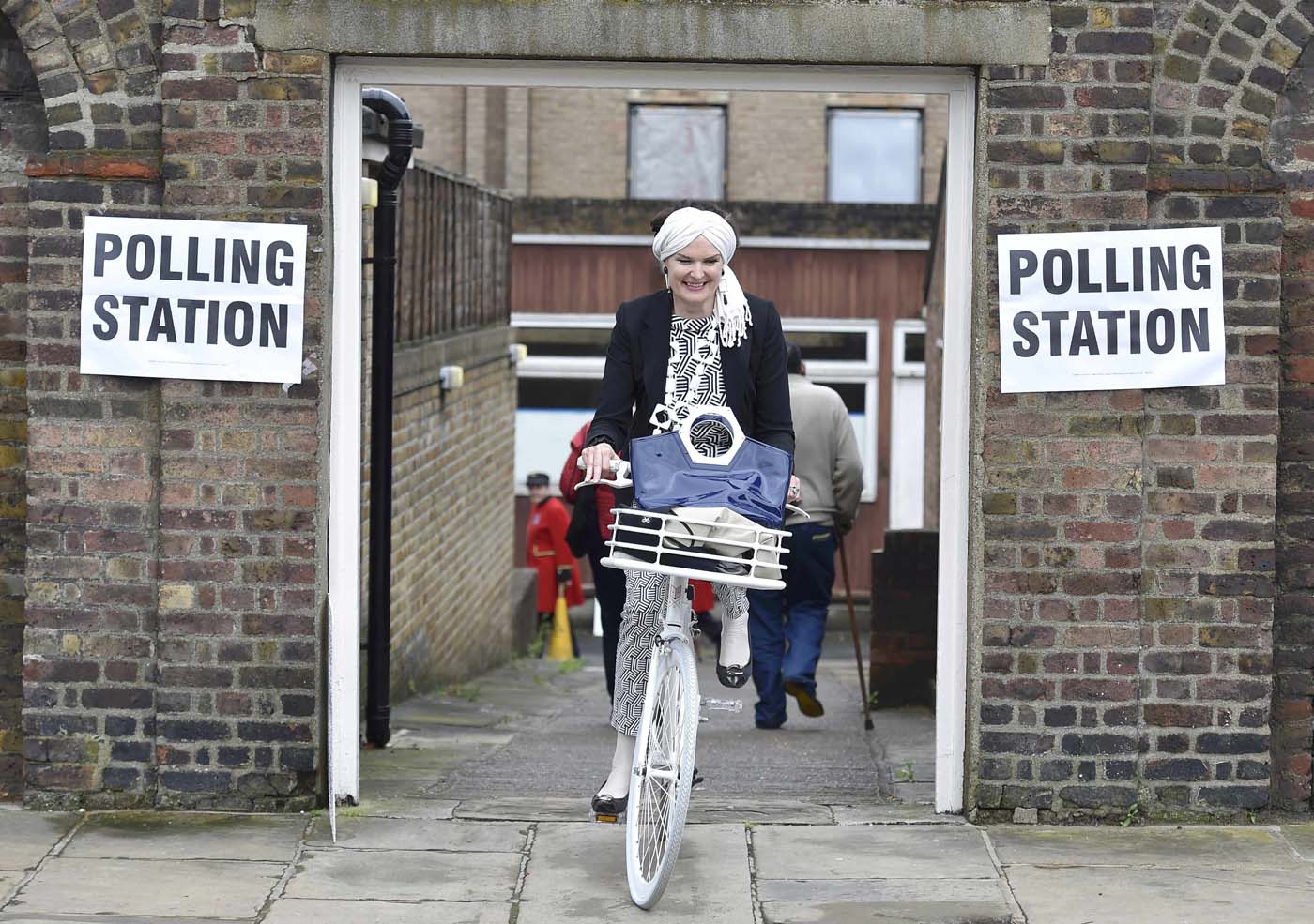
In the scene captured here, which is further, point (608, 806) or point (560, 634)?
point (560, 634)

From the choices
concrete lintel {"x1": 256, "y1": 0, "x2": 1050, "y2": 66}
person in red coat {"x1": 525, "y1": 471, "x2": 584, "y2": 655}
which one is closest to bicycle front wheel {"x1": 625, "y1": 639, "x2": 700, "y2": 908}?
concrete lintel {"x1": 256, "y1": 0, "x2": 1050, "y2": 66}

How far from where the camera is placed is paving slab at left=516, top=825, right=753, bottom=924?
16.5 feet

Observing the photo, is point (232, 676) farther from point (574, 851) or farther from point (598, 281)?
point (598, 281)

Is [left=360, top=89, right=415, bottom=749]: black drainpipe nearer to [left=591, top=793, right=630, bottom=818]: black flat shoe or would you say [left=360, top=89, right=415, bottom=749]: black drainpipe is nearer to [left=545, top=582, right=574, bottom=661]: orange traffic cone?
[left=591, top=793, right=630, bottom=818]: black flat shoe

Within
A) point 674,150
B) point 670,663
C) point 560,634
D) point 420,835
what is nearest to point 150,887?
point 420,835

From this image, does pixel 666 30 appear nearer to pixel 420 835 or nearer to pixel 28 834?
pixel 420 835

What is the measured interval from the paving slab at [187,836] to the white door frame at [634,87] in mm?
316

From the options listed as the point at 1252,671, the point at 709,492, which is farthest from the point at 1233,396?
the point at 709,492

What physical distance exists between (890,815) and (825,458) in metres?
2.95

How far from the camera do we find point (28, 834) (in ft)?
Answer: 19.0

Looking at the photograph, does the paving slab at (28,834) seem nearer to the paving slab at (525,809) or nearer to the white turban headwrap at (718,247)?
the paving slab at (525,809)

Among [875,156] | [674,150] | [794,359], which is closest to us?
[794,359]

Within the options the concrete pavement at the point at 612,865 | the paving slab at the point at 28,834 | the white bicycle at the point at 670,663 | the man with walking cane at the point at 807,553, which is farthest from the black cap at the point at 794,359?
the paving slab at the point at 28,834

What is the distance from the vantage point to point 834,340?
73.9ft
